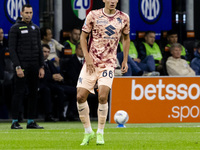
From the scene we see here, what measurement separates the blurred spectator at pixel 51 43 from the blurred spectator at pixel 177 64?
2445 mm

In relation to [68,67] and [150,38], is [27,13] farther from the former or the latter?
[150,38]

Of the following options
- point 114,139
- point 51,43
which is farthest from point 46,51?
point 114,139

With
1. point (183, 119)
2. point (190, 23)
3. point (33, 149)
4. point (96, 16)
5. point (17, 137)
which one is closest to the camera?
point (33, 149)

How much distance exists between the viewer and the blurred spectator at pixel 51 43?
15.2 metres

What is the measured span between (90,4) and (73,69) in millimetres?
2342

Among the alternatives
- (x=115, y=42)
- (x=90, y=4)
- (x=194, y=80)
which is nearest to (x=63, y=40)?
(x=90, y=4)

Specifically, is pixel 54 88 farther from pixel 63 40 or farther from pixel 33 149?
pixel 33 149

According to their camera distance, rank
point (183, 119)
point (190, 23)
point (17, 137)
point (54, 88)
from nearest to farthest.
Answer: point (17, 137)
point (183, 119)
point (54, 88)
point (190, 23)

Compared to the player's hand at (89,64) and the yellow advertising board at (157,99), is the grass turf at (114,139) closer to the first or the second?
the player's hand at (89,64)

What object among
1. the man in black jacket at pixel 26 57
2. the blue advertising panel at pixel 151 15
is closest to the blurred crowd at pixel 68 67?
the blue advertising panel at pixel 151 15

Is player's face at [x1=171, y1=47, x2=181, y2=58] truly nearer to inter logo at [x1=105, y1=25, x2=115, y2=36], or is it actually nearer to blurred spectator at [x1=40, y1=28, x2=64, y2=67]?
blurred spectator at [x1=40, y1=28, x2=64, y2=67]

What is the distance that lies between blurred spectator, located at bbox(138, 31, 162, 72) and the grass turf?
4.54 meters

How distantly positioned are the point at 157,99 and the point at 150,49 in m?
2.82

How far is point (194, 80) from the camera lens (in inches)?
551
